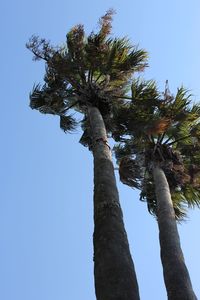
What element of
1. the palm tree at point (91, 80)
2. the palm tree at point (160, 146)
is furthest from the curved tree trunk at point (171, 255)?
the palm tree at point (91, 80)

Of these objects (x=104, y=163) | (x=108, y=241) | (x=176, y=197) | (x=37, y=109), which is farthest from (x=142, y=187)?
(x=108, y=241)

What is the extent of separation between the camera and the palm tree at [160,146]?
47.0 feet

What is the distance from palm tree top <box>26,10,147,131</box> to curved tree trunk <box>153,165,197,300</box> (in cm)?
271

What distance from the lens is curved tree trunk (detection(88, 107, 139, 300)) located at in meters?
6.38

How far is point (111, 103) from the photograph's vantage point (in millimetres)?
13602

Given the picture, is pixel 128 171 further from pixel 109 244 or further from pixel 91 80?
pixel 109 244

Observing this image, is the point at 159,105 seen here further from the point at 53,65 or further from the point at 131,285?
the point at 131,285

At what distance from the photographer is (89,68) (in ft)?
45.7

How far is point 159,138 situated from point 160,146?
0.98ft

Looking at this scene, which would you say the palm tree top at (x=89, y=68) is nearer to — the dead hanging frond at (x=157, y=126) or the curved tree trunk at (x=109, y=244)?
the dead hanging frond at (x=157, y=126)

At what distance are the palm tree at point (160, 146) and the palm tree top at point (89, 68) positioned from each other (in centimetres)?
67

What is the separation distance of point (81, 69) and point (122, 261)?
798 cm

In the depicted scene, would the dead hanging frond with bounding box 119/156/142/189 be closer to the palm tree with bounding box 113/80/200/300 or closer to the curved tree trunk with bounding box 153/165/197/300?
the palm tree with bounding box 113/80/200/300

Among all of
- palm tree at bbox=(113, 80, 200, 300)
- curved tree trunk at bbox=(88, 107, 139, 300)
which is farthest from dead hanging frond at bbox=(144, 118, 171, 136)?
curved tree trunk at bbox=(88, 107, 139, 300)
